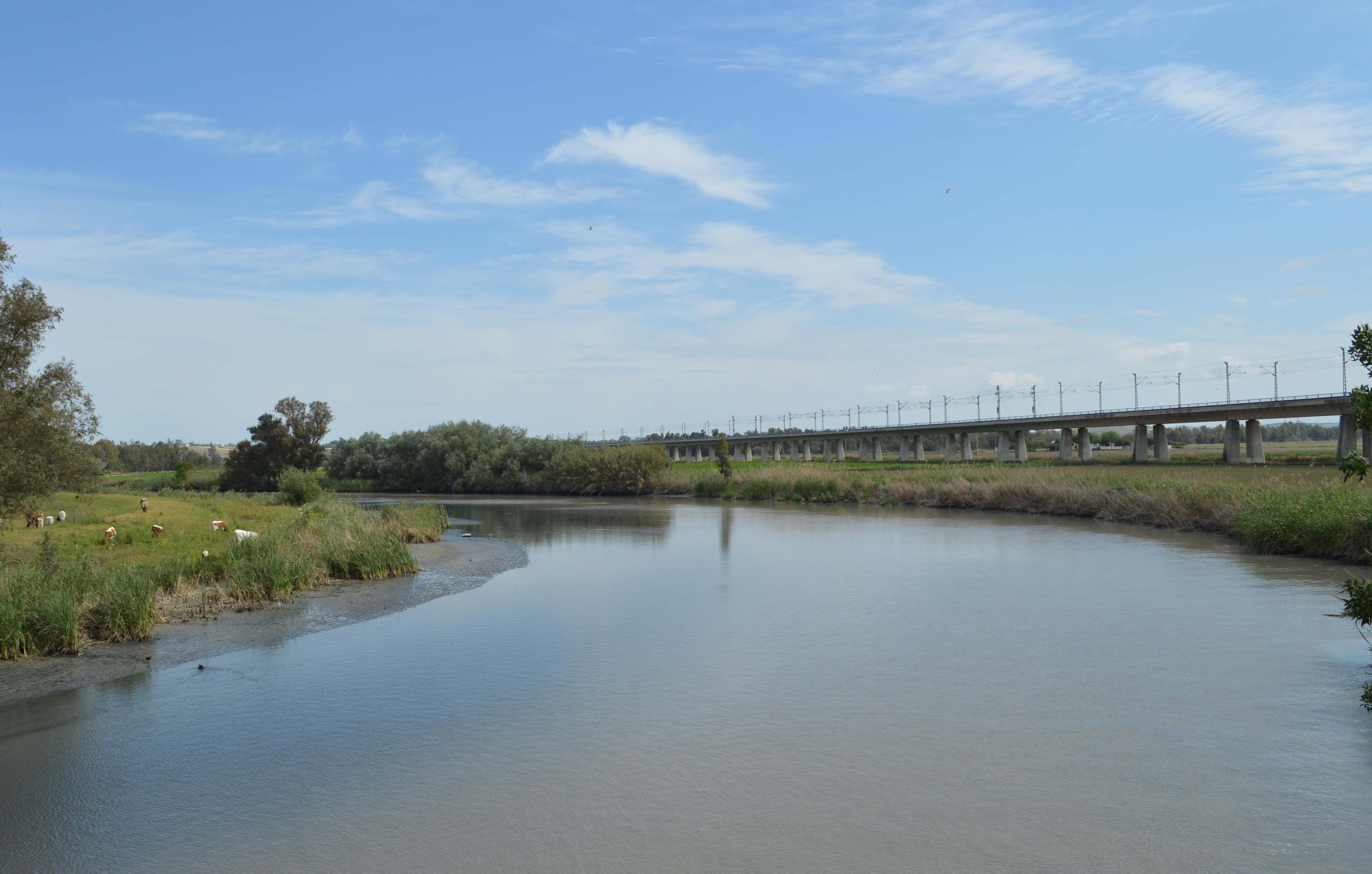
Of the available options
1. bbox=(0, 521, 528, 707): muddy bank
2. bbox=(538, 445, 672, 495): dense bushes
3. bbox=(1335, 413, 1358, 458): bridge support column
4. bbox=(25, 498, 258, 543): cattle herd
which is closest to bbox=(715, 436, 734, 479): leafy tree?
bbox=(538, 445, 672, 495): dense bushes

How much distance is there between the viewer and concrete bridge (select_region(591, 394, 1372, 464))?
56.5m

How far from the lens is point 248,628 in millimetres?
14945

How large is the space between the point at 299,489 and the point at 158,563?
78.1 feet

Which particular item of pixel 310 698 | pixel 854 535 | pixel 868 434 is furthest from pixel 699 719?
pixel 868 434

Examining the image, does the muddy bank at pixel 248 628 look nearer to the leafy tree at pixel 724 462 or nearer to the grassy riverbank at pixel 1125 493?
the grassy riverbank at pixel 1125 493

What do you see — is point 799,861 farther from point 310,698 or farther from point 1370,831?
point 310,698

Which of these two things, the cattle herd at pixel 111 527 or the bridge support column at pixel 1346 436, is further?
the bridge support column at pixel 1346 436

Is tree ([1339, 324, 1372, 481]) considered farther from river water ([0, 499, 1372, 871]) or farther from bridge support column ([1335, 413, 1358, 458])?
bridge support column ([1335, 413, 1358, 458])

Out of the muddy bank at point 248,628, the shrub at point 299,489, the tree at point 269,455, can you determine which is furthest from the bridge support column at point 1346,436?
the tree at point 269,455

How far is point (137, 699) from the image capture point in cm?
1064

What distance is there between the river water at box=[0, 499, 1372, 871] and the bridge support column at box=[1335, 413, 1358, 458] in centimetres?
4159

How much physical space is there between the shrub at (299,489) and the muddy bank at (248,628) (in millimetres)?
17592

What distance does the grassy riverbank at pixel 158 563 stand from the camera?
41.7 ft

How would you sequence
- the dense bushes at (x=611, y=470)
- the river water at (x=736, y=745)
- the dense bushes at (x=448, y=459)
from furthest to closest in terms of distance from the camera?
the dense bushes at (x=448, y=459)
the dense bushes at (x=611, y=470)
the river water at (x=736, y=745)
